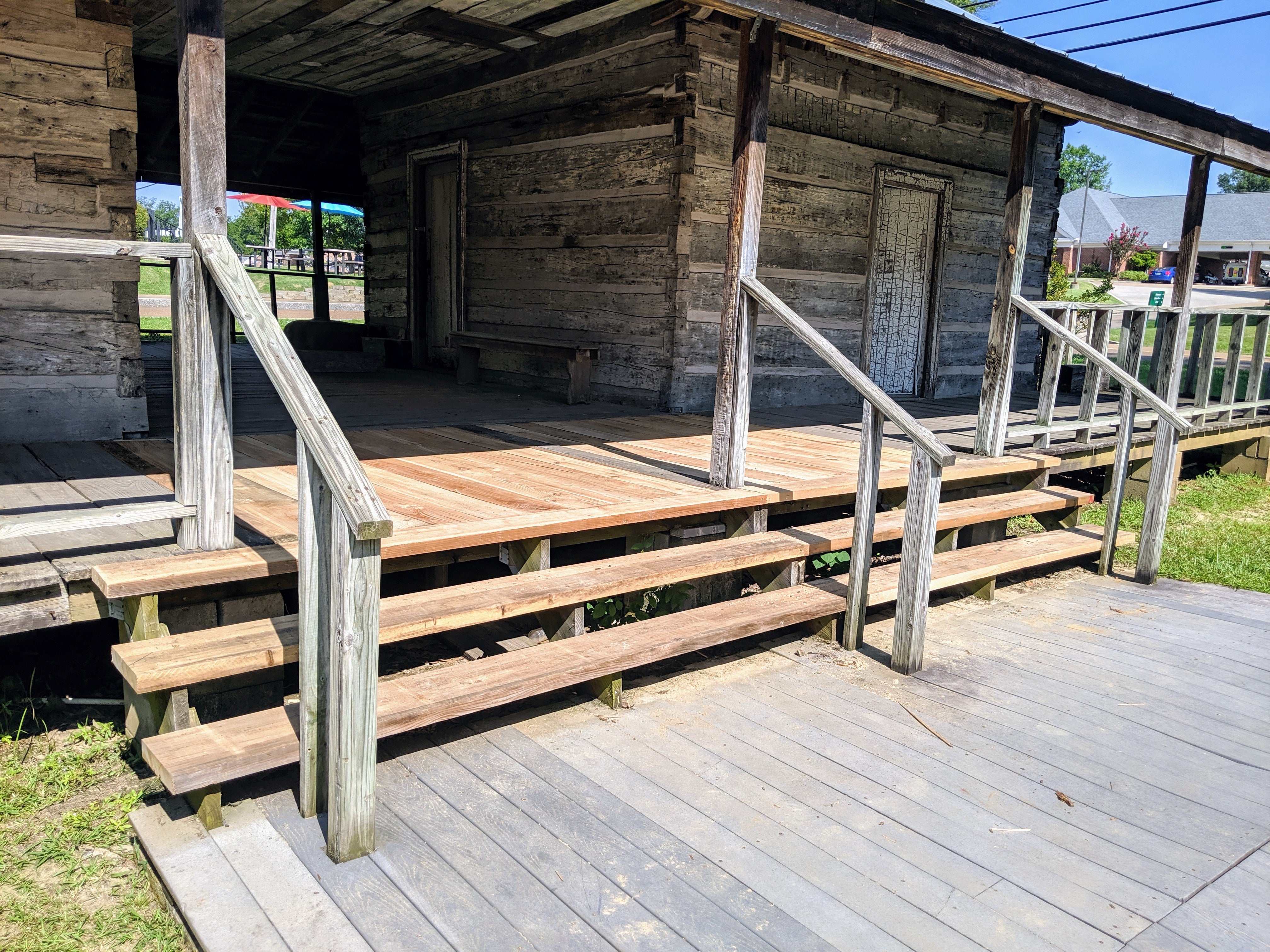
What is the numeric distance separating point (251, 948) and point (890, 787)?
1856 millimetres

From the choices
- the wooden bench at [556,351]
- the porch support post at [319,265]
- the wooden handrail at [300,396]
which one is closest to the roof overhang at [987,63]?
the wooden handrail at [300,396]

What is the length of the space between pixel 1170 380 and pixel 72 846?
7175 mm

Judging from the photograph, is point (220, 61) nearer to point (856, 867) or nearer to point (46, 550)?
point (46, 550)

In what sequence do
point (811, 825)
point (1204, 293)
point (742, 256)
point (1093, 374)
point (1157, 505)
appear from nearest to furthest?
point (811, 825) < point (742, 256) < point (1157, 505) < point (1093, 374) < point (1204, 293)

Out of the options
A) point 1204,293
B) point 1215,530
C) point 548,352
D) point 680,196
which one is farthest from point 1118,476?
point 1204,293

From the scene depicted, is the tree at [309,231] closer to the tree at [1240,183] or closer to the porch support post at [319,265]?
the porch support post at [319,265]

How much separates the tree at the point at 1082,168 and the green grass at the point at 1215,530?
246 feet

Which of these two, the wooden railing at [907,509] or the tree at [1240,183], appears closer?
the wooden railing at [907,509]

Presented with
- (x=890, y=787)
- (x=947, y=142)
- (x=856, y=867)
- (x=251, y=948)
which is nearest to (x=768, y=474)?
(x=890, y=787)

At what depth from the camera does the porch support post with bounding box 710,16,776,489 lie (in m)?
4.36

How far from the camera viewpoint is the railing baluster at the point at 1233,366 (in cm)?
761

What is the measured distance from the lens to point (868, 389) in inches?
152

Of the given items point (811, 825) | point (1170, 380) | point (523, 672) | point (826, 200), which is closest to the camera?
point (811, 825)

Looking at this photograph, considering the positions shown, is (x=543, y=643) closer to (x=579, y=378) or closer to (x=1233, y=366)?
(x=579, y=378)
